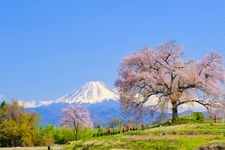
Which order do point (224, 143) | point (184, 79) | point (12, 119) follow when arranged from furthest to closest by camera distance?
1. point (12, 119)
2. point (184, 79)
3. point (224, 143)

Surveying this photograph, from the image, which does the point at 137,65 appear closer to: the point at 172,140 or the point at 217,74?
the point at 217,74

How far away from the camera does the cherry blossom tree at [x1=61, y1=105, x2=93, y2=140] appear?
89.4 meters

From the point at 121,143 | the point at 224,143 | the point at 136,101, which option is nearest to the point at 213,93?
the point at 136,101

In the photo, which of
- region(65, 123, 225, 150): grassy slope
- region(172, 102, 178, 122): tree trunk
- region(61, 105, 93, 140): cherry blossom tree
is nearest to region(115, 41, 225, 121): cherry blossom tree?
region(172, 102, 178, 122): tree trunk

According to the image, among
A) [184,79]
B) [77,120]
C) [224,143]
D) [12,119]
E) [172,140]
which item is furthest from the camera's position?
[77,120]

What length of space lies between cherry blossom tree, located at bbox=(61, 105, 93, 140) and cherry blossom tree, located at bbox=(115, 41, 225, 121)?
30958mm

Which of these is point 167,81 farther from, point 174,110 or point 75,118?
point 75,118

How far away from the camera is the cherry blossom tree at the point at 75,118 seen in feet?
293

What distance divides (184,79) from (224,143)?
117 feet

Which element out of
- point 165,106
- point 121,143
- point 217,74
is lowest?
point 121,143

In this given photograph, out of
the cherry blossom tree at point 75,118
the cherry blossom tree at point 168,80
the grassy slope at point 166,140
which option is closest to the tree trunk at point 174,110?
the cherry blossom tree at point 168,80

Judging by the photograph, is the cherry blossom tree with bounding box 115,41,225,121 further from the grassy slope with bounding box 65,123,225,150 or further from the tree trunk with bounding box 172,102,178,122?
the grassy slope with bounding box 65,123,225,150

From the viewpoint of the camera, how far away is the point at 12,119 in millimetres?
73812

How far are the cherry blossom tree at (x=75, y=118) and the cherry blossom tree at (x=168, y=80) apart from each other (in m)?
31.0
